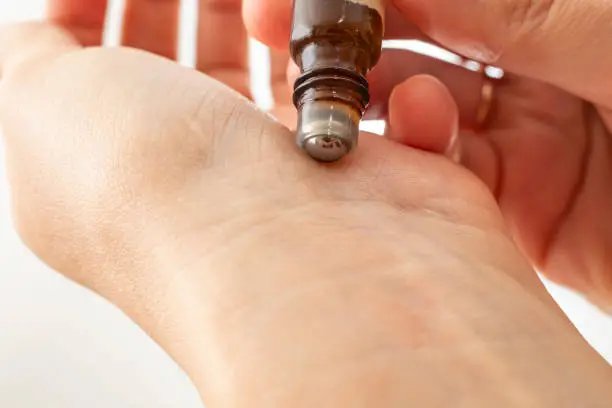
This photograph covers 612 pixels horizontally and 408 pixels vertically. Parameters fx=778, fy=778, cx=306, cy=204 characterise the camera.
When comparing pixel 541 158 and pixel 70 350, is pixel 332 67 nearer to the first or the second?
pixel 541 158

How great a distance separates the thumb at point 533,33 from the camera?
0.49 m

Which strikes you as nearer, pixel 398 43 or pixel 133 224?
pixel 133 224

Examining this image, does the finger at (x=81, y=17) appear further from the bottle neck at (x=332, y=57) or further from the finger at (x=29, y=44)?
the bottle neck at (x=332, y=57)

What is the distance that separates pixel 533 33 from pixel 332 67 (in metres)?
0.15

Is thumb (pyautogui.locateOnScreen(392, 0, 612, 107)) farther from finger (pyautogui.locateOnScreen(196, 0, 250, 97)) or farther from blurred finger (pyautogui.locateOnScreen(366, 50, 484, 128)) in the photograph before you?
finger (pyautogui.locateOnScreen(196, 0, 250, 97))

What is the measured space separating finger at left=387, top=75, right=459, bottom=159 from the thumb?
0.05 meters

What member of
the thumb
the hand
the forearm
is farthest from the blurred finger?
the forearm

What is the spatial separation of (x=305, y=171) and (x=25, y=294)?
1.35 feet

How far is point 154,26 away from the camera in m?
0.72

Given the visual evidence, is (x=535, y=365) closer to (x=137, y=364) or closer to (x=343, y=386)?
(x=343, y=386)

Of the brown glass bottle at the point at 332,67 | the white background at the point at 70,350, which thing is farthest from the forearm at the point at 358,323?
the white background at the point at 70,350

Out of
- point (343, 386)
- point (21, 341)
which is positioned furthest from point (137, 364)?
point (343, 386)

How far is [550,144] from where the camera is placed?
2.18ft

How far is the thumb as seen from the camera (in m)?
0.49
